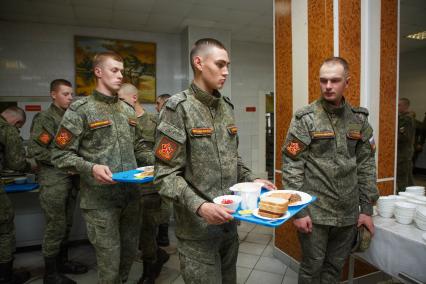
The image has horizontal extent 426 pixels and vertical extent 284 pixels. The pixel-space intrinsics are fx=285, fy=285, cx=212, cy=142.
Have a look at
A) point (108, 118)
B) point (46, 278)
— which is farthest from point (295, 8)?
point (46, 278)

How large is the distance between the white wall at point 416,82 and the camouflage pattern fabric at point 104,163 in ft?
24.7

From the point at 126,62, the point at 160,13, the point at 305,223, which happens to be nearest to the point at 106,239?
the point at 305,223

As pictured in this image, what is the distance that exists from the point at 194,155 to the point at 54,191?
1.98 meters

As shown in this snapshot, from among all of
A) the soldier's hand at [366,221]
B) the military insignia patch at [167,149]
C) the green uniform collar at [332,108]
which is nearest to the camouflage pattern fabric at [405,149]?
the soldier's hand at [366,221]

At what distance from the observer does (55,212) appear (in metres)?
2.68

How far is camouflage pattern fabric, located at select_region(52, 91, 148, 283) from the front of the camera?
6.43 feet

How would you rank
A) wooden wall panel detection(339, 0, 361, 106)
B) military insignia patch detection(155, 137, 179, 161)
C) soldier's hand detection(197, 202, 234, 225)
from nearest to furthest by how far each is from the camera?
1. soldier's hand detection(197, 202, 234, 225)
2. military insignia patch detection(155, 137, 179, 161)
3. wooden wall panel detection(339, 0, 361, 106)

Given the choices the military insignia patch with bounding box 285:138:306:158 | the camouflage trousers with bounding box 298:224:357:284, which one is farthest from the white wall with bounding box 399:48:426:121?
the military insignia patch with bounding box 285:138:306:158

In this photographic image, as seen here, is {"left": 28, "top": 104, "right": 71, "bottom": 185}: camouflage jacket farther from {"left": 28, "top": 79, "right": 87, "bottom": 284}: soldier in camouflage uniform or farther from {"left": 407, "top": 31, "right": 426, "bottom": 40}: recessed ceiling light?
{"left": 407, "top": 31, "right": 426, "bottom": 40}: recessed ceiling light

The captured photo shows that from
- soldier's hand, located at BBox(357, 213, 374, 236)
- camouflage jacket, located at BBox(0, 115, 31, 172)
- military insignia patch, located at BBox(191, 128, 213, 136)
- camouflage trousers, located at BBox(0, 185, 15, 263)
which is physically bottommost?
camouflage trousers, located at BBox(0, 185, 15, 263)

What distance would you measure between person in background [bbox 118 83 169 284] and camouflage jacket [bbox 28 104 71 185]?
0.74 metres

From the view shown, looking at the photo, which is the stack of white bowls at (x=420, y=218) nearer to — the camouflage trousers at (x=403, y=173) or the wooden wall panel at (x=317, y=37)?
the wooden wall panel at (x=317, y=37)

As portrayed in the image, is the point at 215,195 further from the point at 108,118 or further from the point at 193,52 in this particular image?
the point at 108,118

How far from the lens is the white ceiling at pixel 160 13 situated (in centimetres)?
489
